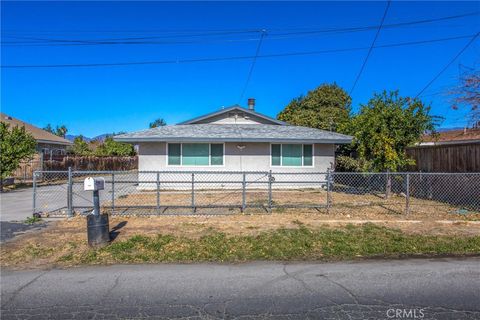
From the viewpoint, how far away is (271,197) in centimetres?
1211

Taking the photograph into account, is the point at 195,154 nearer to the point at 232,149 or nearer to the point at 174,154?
the point at 174,154

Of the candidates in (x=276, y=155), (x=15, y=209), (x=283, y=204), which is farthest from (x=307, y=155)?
(x=15, y=209)

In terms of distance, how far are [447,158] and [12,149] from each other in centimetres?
1983

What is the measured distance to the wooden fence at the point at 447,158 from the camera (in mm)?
12078

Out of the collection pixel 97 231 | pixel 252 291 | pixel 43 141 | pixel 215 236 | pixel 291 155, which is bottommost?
pixel 252 291

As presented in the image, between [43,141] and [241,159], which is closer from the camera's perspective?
[241,159]

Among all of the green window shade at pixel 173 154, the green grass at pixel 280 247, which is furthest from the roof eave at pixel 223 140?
the green grass at pixel 280 247

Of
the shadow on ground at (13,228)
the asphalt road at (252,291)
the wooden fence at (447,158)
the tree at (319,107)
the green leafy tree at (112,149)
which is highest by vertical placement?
the tree at (319,107)

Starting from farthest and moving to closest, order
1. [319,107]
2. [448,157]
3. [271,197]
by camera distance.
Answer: [319,107] → [448,157] → [271,197]

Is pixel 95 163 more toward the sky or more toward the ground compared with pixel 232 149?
more toward the ground

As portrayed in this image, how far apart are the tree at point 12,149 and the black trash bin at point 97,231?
14001 mm

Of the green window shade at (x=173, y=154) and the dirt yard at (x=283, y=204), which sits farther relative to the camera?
the green window shade at (x=173, y=154)

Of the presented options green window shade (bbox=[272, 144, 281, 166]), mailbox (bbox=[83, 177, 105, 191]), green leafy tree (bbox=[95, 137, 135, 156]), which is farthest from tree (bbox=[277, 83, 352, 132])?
mailbox (bbox=[83, 177, 105, 191])

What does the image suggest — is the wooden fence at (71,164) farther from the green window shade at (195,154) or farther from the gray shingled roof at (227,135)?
the green window shade at (195,154)
